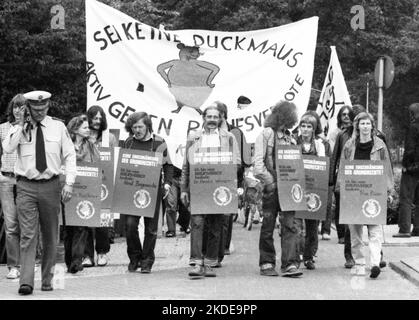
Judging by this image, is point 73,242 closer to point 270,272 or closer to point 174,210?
point 270,272

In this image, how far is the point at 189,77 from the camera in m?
12.6

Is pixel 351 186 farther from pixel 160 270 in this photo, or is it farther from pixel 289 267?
pixel 160 270

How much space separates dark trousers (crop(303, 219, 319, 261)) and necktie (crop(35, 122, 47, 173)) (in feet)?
11.9

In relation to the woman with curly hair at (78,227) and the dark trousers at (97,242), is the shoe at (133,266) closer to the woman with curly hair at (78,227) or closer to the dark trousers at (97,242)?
the woman with curly hair at (78,227)

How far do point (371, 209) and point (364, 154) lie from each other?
63 centimetres

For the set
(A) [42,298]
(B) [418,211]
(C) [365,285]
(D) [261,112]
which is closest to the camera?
(A) [42,298]

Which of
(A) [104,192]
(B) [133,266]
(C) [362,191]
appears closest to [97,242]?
(A) [104,192]

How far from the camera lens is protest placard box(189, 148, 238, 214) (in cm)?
1027

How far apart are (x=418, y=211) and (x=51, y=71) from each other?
12.2 metres

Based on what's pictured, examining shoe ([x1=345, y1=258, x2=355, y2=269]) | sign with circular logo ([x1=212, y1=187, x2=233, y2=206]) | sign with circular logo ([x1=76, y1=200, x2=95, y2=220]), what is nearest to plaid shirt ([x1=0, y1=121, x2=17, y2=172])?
sign with circular logo ([x1=76, y1=200, x2=95, y2=220])

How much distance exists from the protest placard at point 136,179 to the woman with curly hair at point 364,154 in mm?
2150

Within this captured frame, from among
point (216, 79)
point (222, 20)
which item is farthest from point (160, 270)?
point (222, 20)
